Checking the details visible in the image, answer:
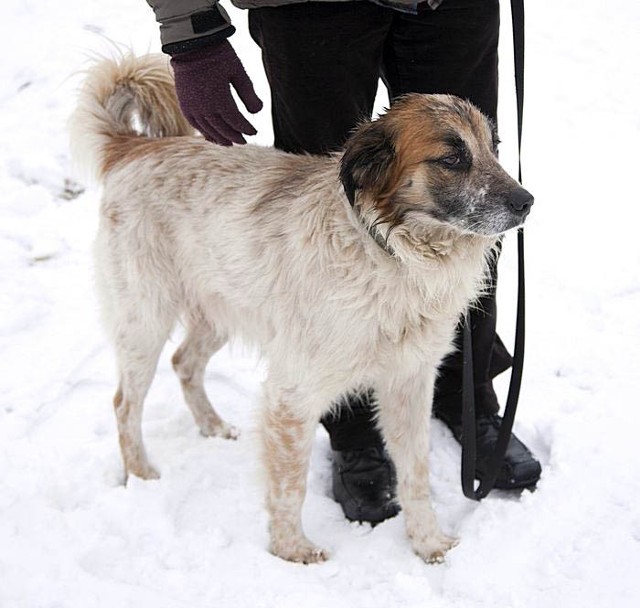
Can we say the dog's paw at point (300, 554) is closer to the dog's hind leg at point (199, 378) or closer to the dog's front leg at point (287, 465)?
the dog's front leg at point (287, 465)

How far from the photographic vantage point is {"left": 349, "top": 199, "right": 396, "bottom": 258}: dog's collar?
224cm

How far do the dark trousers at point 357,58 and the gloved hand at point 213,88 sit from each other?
14 cm

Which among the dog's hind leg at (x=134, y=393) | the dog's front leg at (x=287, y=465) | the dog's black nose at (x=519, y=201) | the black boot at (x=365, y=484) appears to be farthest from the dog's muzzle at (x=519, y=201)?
the dog's hind leg at (x=134, y=393)

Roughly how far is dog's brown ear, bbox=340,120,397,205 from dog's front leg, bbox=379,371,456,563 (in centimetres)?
78

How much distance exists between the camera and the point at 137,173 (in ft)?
9.53

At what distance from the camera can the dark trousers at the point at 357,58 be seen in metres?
2.39

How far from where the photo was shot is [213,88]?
2463 millimetres

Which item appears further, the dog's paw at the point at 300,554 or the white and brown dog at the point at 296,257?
the dog's paw at the point at 300,554

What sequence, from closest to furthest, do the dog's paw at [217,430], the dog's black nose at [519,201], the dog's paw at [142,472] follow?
the dog's black nose at [519,201], the dog's paw at [142,472], the dog's paw at [217,430]

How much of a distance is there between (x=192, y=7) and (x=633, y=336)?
257 centimetres

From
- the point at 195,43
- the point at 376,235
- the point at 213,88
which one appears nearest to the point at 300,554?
the point at 376,235

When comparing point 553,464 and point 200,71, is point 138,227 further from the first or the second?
point 553,464

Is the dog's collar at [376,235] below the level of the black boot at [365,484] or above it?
above

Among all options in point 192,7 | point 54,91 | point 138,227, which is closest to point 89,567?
point 138,227
